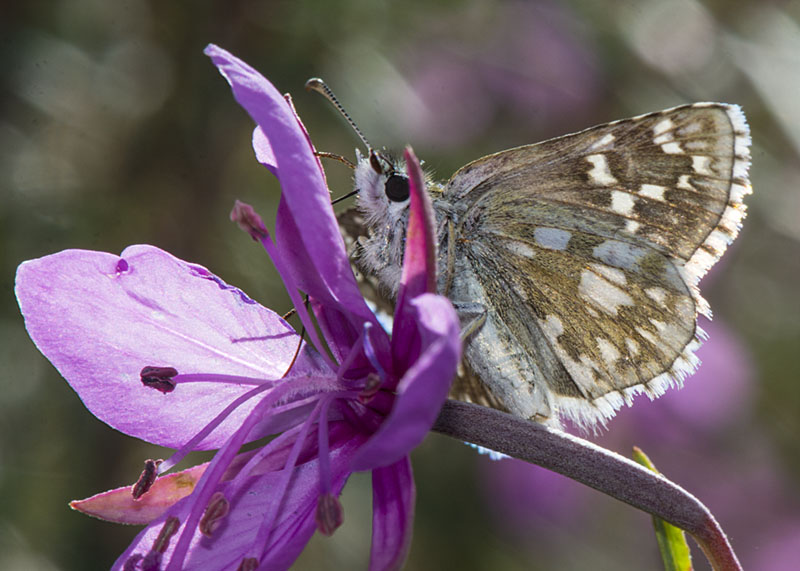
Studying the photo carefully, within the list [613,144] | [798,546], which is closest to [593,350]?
[613,144]

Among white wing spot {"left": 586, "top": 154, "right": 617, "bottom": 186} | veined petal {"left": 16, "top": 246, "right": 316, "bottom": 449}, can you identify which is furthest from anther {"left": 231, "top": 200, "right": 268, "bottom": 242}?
white wing spot {"left": 586, "top": 154, "right": 617, "bottom": 186}

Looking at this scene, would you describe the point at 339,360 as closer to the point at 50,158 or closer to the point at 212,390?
the point at 212,390

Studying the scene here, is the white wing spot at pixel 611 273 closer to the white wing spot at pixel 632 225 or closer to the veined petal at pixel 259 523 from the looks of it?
the white wing spot at pixel 632 225

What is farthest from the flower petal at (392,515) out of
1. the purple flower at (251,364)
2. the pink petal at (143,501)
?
the pink petal at (143,501)

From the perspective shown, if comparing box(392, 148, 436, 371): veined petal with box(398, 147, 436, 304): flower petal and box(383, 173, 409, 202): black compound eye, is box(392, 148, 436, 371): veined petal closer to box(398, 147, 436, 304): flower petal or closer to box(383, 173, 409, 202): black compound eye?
box(398, 147, 436, 304): flower petal

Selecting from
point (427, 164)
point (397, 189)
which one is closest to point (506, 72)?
point (427, 164)

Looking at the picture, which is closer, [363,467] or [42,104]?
[363,467]
